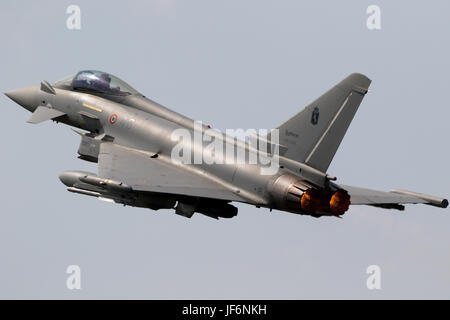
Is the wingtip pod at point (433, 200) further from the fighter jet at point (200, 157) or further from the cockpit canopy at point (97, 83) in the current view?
the cockpit canopy at point (97, 83)

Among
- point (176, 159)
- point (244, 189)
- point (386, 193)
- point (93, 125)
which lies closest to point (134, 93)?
point (93, 125)

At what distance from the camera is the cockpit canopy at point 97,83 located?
3152cm

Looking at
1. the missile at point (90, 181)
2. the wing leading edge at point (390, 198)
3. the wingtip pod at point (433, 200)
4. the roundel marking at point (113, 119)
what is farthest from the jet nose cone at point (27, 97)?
the wingtip pod at point (433, 200)

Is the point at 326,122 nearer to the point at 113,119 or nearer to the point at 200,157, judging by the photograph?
the point at 200,157

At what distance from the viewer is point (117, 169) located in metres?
28.1

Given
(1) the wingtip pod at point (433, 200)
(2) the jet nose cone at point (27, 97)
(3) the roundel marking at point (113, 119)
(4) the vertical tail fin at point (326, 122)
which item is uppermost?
(2) the jet nose cone at point (27, 97)

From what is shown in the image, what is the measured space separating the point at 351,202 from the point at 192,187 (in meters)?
4.21

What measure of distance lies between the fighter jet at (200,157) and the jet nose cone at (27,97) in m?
0.51

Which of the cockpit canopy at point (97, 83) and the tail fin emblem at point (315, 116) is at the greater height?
the cockpit canopy at point (97, 83)

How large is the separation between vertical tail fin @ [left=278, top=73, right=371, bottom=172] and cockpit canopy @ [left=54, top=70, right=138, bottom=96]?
7080 mm

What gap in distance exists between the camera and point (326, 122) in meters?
26.1

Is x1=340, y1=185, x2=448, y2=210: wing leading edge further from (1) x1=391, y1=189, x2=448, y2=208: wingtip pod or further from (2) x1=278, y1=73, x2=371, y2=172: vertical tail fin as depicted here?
(2) x1=278, y1=73, x2=371, y2=172: vertical tail fin

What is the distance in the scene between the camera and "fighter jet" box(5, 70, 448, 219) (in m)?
26.0

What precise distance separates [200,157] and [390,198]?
5.32 meters
